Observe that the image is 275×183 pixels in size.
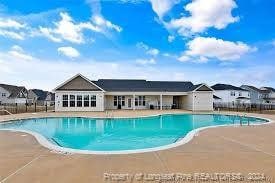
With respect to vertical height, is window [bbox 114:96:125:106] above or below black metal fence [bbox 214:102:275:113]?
above

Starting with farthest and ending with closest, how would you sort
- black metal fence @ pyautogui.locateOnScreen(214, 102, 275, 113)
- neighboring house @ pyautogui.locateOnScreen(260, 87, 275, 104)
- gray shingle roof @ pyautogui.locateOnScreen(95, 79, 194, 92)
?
neighboring house @ pyautogui.locateOnScreen(260, 87, 275, 104) < gray shingle roof @ pyautogui.locateOnScreen(95, 79, 194, 92) < black metal fence @ pyautogui.locateOnScreen(214, 102, 275, 113)

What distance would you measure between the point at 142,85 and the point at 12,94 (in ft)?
125

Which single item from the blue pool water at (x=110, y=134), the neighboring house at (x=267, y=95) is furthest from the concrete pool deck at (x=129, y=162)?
the neighboring house at (x=267, y=95)

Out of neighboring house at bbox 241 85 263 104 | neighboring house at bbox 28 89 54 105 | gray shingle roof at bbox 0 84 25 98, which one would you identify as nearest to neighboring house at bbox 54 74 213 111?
neighboring house at bbox 241 85 263 104

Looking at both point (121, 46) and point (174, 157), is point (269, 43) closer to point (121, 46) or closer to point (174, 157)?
point (121, 46)

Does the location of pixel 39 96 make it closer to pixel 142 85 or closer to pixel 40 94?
pixel 40 94

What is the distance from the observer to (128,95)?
36750 millimetres

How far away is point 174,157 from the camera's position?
7.42 meters

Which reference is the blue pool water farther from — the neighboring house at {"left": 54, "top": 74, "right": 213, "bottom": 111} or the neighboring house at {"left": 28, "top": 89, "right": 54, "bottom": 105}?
the neighboring house at {"left": 28, "top": 89, "right": 54, "bottom": 105}

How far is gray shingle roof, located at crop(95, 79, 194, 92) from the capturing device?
1444 inches

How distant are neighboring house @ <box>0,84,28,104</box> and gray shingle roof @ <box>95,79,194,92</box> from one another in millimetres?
32090

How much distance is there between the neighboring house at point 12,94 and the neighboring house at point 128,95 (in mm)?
32588

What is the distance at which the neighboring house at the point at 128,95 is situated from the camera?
32188 millimetres

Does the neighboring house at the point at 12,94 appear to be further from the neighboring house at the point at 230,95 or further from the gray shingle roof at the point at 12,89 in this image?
the neighboring house at the point at 230,95
